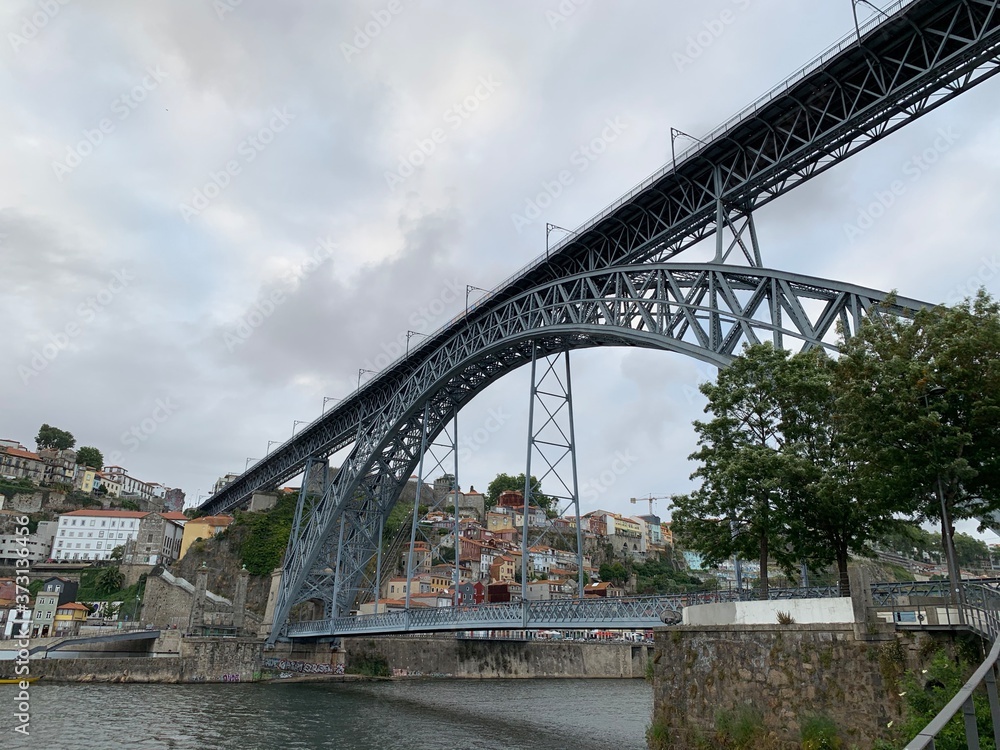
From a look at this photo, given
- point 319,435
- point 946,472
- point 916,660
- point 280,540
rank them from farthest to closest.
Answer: point 280,540, point 319,435, point 946,472, point 916,660

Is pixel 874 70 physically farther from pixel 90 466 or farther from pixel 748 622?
pixel 90 466

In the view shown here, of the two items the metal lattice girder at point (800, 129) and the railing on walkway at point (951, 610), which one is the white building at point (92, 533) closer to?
the metal lattice girder at point (800, 129)

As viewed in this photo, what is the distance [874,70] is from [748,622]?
13.0m

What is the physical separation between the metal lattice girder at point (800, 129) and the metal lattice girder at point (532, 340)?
5.09ft

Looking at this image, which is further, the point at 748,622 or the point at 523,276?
the point at 523,276

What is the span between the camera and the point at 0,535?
234 feet

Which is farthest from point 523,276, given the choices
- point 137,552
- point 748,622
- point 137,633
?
point 137,552

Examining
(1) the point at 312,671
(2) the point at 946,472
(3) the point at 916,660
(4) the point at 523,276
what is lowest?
(1) the point at 312,671

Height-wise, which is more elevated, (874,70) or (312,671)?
(874,70)

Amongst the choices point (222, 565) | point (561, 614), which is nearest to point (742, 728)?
point (561, 614)

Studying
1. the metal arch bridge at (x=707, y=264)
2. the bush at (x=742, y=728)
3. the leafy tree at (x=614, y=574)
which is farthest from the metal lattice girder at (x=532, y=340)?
the leafy tree at (x=614, y=574)

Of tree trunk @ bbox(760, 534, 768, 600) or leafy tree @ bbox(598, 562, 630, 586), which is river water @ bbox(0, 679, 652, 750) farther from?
leafy tree @ bbox(598, 562, 630, 586)

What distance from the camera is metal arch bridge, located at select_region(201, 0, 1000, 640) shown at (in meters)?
16.3

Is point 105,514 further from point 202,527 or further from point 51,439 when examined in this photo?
point 51,439
